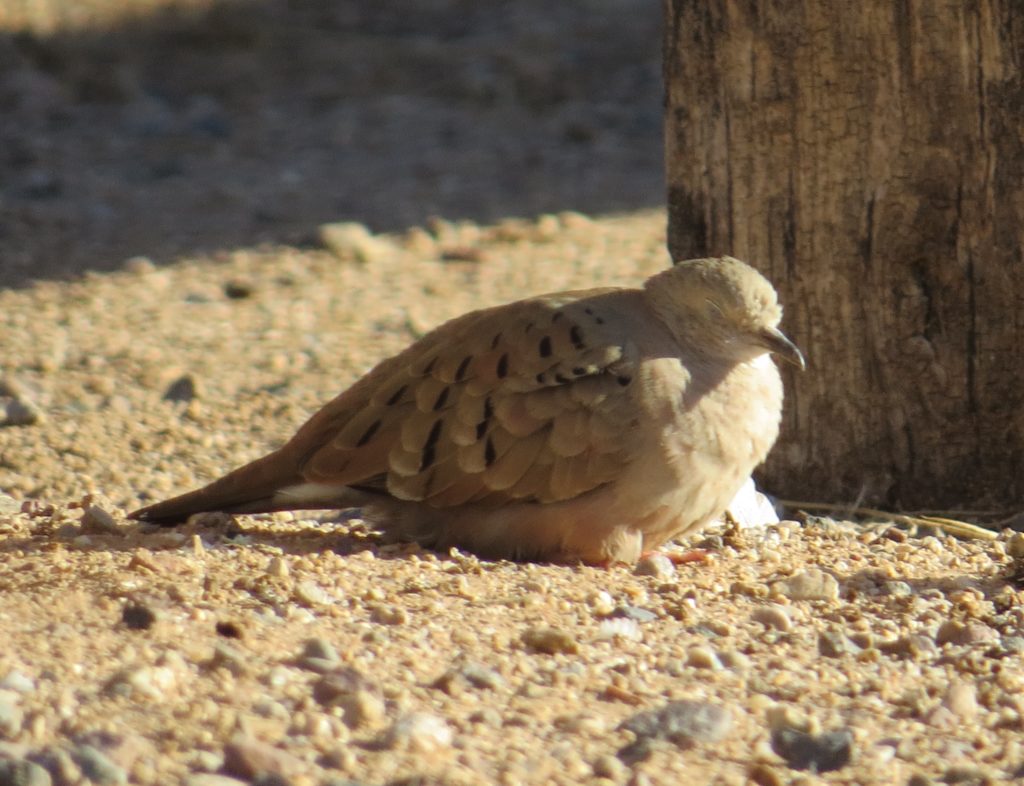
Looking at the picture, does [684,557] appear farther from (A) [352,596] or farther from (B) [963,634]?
(A) [352,596]

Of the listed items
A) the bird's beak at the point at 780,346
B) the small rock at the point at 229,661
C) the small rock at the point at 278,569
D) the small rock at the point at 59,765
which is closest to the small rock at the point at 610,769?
the small rock at the point at 229,661

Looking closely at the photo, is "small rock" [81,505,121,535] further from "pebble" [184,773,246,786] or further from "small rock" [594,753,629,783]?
"small rock" [594,753,629,783]

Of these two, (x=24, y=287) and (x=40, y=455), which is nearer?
(x=40, y=455)

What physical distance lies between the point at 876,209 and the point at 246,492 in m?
2.19

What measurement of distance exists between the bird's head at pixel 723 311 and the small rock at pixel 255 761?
2104mm

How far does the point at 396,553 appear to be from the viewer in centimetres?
495

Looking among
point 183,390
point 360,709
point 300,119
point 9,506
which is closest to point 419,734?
point 360,709

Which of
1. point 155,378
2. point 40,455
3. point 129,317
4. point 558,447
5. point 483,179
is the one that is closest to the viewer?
point 558,447

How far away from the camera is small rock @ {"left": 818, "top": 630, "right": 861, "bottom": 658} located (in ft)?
13.5

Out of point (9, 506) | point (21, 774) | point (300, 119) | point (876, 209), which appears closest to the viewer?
point (21, 774)

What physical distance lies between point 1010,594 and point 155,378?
426 centimetres

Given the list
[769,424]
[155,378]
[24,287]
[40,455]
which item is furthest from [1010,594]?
[24,287]

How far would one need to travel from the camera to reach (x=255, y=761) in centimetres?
322

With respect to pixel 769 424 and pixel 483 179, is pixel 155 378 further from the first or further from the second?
pixel 483 179
